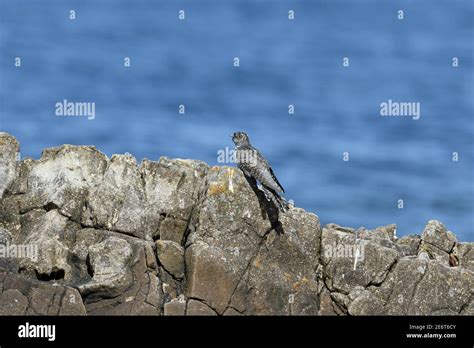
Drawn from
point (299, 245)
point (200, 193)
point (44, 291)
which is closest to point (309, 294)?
point (299, 245)

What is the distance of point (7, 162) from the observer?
59.5 meters

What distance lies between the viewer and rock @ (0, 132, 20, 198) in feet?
194

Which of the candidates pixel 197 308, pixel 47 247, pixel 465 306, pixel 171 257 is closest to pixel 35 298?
pixel 47 247

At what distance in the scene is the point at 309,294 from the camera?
58.0 metres

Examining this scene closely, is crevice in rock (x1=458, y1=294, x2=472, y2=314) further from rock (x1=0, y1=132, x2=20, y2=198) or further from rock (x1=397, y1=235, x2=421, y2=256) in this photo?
rock (x1=0, y1=132, x2=20, y2=198)

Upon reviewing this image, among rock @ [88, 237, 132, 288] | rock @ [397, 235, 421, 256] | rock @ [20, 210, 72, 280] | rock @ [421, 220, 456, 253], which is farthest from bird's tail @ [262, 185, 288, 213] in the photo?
rock @ [20, 210, 72, 280]

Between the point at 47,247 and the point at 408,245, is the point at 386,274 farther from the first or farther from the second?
the point at 47,247

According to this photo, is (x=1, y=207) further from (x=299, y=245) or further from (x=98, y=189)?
(x=299, y=245)

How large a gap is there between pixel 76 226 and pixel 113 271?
9.82ft

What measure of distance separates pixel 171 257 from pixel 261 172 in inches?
177

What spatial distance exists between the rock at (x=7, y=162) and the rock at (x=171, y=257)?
617 cm

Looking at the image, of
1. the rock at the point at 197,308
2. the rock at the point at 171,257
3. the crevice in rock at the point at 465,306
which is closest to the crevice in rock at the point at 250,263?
the rock at the point at 197,308

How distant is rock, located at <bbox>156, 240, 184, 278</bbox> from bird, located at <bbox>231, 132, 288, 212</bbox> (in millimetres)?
3777
